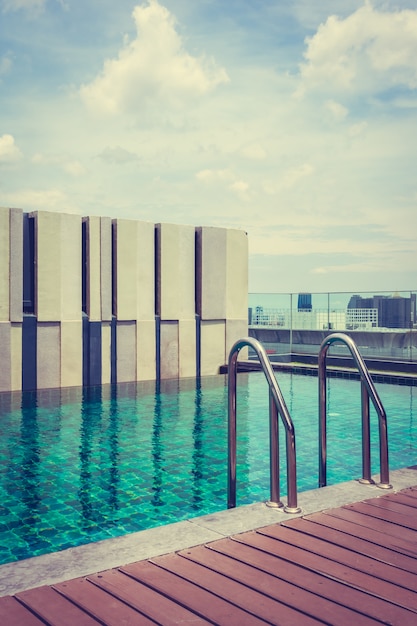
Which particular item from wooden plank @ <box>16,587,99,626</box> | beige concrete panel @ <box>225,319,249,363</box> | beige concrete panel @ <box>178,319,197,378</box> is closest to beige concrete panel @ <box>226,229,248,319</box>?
beige concrete panel @ <box>225,319,249,363</box>

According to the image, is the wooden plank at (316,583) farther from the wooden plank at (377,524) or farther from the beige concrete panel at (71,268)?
the beige concrete panel at (71,268)

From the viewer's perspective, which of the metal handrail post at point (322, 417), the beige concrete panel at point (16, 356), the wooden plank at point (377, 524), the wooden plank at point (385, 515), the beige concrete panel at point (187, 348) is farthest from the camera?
the beige concrete panel at point (187, 348)

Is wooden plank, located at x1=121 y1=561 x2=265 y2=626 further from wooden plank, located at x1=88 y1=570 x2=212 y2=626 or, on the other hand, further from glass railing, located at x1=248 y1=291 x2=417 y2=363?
glass railing, located at x1=248 y1=291 x2=417 y2=363

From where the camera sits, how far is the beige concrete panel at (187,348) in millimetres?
13133

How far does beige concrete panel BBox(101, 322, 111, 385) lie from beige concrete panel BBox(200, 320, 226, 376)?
237cm

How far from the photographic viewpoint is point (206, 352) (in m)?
13.6

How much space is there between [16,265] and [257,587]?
31.7 ft

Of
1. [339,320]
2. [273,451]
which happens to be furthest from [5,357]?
[273,451]

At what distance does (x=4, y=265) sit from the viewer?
35.6ft

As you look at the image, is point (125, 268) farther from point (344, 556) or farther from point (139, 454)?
point (344, 556)

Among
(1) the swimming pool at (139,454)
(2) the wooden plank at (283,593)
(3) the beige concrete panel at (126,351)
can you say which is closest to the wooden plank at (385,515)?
(2) the wooden plank at (283,593)

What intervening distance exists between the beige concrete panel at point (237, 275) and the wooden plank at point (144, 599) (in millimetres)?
11686

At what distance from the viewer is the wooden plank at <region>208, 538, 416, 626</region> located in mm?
2076

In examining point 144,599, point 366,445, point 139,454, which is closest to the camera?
point 144,599
